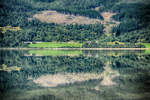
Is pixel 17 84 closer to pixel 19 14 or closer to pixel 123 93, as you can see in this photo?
pixel 123 93

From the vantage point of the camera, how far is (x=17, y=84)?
19.2 meters

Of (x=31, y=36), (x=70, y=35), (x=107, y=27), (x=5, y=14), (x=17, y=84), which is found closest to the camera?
(x=17, y=84)

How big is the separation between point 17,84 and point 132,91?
9.02 m

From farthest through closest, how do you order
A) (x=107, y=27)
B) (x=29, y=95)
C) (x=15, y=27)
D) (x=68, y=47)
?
(x=107, y=27) < (x=15, y=27) < (x=68, y=47) < (x=29, y=95)

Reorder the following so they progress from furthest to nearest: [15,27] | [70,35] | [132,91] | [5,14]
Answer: [5,14]
[15,27]
[70,35]
[132,91]

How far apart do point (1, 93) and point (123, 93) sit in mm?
8040

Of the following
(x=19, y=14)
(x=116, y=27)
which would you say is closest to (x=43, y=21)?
(x=19, y=14)

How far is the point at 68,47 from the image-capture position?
120938 mm

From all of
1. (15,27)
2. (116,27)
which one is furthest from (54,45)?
(116,27)

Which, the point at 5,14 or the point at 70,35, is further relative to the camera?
the point at 5,14

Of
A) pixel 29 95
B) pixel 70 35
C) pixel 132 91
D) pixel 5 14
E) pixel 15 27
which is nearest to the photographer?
pixel 29 95

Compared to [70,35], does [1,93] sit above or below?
above

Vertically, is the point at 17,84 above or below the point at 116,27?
above

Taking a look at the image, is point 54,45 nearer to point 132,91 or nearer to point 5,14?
point 5,14
